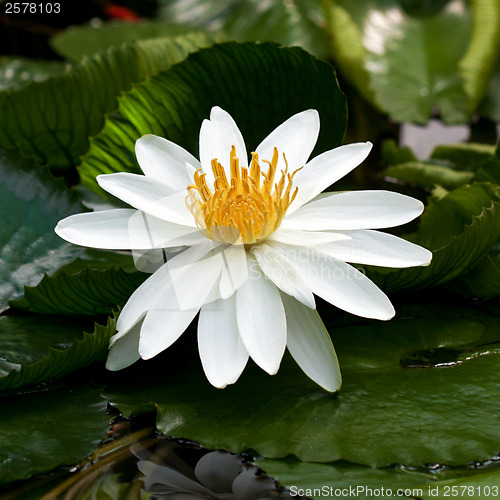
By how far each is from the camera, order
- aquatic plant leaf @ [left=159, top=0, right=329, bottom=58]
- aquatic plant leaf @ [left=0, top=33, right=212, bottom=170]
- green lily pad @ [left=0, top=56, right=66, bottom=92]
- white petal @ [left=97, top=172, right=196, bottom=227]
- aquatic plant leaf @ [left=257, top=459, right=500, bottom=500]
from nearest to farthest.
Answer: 1. aquatic plant leaf @ [left=257, top=459, right=500, bottom=500]
2. white petal @ [left=97, top=172, right=196, bottom=227]
3. aquatic plant leaf @ [left=0, top=33, right=212, bottom=170]
4. green lily pad @ [left=0, top=56, right=66, bottom=92]
5. aquatic plant leaf @ [left=159, top=0, right=329, bottom=58]

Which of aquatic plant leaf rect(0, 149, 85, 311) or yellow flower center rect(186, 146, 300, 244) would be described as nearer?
yellow flower center rect(186, 146, 300, 244)

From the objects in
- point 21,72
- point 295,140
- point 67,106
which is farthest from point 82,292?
point 21,72

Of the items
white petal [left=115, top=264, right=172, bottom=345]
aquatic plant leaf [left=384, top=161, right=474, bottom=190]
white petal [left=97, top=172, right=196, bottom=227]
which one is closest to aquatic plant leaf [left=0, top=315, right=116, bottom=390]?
white petal [left=115, top=264, right=172, bottom=345]

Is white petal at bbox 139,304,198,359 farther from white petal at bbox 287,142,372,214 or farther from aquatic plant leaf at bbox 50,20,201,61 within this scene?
aquatic plant leaf at bbox 50,20,201,61

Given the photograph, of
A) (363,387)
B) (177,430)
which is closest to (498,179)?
(363,387)

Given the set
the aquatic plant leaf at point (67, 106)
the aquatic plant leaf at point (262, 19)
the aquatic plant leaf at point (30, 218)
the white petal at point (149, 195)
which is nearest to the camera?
the white petal at point (149, 195)

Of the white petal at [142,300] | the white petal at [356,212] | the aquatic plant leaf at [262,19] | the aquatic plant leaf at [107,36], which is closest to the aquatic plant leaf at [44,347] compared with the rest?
the white petal at [142,300]

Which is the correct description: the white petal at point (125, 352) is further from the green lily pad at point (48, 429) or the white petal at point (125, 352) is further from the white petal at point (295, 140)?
the white petal at point (295, 140)
